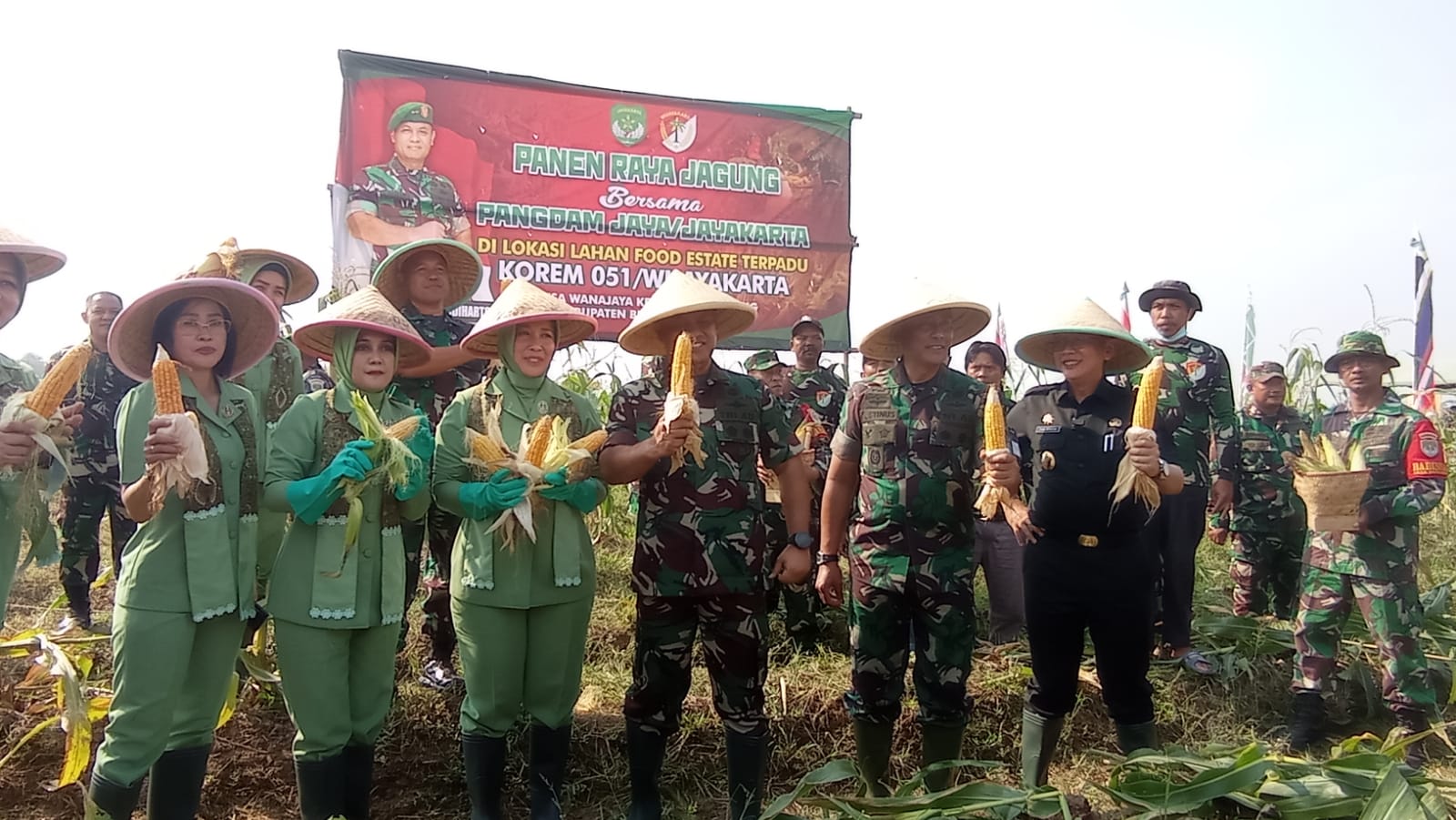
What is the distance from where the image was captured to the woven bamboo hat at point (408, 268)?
4.09 meters

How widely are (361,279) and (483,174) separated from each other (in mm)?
1519

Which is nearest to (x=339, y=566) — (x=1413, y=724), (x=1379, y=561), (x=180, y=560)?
(x=180, y=560)

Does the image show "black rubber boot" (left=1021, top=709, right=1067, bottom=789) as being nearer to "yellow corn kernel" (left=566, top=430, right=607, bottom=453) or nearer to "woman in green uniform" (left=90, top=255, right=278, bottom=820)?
"yellow corn kernel" (left=566, top=430, right=607, bottom=453)

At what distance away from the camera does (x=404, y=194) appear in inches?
297

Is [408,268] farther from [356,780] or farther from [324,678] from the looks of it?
[356,780]

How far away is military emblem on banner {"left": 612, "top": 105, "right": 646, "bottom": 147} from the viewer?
8.23 m

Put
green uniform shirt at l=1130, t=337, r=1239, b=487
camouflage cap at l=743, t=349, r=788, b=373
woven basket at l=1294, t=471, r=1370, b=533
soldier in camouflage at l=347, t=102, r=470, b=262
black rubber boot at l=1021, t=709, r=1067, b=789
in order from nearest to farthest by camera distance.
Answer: black rubber boot at l=1021, t=709, r=1067, b=789 < woven basket at l=1294, t=471, r=1370, b=533 < green uniform shirt at l=1130, t=337, r=1239, b=487 < camouflage cap at l=743, t=349, r=788, b=373 < soldier in camouflage at l=347, t=102, r=470, b=262

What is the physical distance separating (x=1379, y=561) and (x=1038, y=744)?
2.37 meters

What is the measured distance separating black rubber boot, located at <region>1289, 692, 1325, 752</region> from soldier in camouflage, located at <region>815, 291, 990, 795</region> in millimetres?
2365

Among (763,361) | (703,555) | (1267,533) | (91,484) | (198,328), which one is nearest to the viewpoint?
(198,328)

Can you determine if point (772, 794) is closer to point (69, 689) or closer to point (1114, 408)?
point (1114, 408)

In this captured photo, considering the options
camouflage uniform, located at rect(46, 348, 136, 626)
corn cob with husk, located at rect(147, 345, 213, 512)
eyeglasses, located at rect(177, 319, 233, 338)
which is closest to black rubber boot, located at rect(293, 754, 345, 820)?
corn cob with husk, located at rect(147, 345, 213, 512)

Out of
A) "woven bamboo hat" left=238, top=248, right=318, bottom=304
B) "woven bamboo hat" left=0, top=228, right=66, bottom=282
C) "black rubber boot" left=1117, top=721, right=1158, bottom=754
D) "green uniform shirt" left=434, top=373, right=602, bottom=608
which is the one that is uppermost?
"woven bamboo hat" left=238, top=248, right=318, bottom=304

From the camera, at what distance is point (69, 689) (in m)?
3.07
